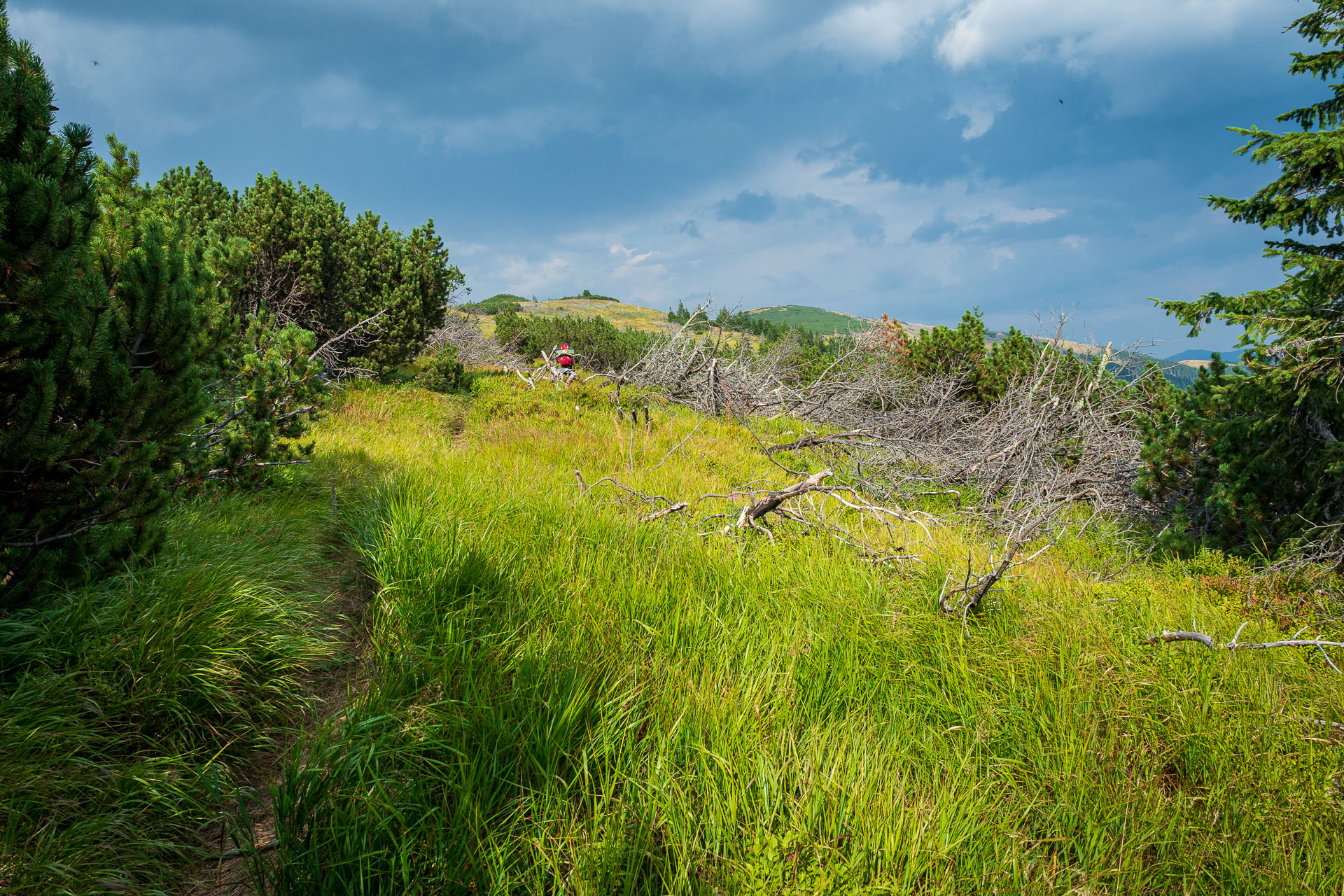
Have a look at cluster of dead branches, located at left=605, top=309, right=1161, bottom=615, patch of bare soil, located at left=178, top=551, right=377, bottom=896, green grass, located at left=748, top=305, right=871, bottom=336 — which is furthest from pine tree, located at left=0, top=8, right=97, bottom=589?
green grass, located at left=748, top=305, right=871, bottom=336

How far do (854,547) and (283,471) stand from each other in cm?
516

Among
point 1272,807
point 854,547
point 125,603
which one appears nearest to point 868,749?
point 1272,807

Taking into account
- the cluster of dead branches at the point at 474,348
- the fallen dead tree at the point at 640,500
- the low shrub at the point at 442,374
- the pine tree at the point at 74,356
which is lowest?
the fallen dead tree at the point at 640,500

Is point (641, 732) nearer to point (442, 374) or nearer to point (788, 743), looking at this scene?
point (788, 743)

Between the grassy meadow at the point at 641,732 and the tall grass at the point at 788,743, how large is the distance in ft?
0.05

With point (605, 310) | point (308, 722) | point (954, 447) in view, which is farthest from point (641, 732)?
point (605, 310)

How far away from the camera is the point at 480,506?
428 centimetres

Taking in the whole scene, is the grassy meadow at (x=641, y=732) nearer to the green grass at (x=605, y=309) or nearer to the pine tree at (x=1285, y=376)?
the pine tree at (x=1285, y=376)

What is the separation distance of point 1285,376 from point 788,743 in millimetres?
4328

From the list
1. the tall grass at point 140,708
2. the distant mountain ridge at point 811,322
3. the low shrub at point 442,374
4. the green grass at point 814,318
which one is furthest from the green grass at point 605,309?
the tall grass at point 140,708

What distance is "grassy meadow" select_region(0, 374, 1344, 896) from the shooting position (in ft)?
5.24

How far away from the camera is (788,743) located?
2.04 m

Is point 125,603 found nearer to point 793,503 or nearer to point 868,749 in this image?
point 868,749

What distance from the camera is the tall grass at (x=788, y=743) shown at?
1.59 meters
